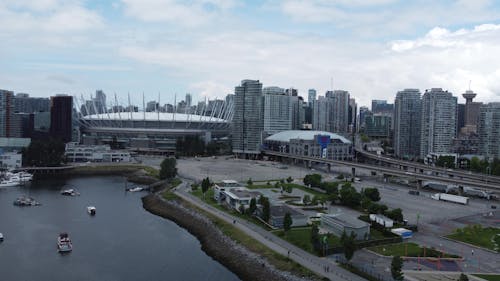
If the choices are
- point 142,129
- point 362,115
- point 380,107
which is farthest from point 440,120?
point 380,107

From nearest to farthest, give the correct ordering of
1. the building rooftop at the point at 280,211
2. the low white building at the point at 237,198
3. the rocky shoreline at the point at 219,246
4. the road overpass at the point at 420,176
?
the rocky shoreline at the point at 219,246 → the building rooftop at the point at 280,211 → the low white building at the point at 237,198 → the road overpass at the point at 420,176

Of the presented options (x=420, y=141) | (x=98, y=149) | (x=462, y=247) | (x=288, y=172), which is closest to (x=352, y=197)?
(x=462, y=247)

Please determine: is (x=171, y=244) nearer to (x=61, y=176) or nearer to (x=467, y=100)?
(x=61, y=176)

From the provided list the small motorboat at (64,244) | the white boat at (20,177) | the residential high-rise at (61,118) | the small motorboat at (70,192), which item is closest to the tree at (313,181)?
the small motorboat at (70,192)

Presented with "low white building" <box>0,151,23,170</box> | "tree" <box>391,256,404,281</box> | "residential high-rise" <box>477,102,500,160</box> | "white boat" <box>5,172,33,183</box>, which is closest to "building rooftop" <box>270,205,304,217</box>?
"tree" <box>391,256,404,281</box>

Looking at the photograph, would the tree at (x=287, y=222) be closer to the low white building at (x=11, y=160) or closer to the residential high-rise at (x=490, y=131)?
the low white building at (x=11, y=160)

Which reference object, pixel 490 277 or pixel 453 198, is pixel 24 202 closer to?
pixel 490 277

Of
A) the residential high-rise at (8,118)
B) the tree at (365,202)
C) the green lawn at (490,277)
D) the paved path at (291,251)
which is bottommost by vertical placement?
the paved path at (291,251)
